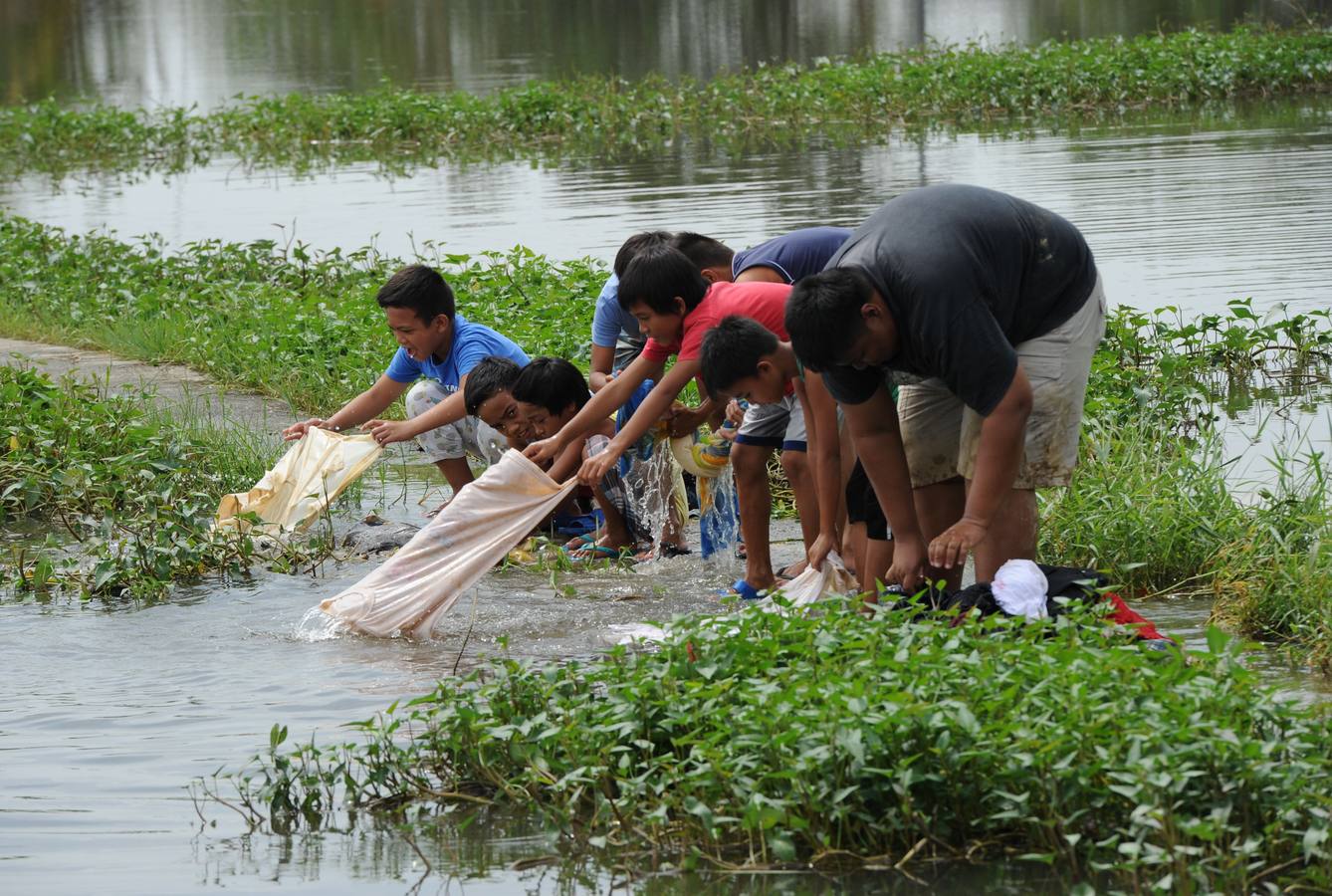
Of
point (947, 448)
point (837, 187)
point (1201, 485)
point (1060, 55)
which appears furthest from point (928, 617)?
point (1060, 55)

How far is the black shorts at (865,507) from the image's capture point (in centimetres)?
483

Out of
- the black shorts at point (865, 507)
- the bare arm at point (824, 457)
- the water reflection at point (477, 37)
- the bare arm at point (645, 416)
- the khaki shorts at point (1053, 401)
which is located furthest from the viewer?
Result: the water reflection at point (477, 37)

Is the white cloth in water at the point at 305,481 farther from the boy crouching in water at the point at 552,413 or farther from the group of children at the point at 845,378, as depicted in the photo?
the boy crouching in water at the point at 552,413

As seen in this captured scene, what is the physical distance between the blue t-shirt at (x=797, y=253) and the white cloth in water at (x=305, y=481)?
169 centimetres

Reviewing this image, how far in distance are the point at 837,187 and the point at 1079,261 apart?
11.3 metres

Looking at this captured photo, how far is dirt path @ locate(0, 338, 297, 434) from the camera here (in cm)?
823

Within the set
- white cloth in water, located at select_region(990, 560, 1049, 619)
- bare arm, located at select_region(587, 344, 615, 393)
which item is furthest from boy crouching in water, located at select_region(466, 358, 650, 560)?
white cloth in water, located at select_region(990, 560, 1049, 619)

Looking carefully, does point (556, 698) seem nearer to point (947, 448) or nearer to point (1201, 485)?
point (947, 448)

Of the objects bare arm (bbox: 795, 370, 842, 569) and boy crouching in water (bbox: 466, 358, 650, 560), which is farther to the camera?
boy crouching in water (bbox: 466, 358, 650, 560)

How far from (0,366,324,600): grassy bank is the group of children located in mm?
626

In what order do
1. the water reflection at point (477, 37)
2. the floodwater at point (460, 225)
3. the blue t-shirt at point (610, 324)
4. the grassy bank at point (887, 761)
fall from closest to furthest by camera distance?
1. the grassy bank at point (887, 761)
2. the floodwater at point (460, 225)
3. the blue t-shirt at point (610, 324)
4. the water reflection at point (477, 37)

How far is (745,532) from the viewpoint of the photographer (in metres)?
5.35

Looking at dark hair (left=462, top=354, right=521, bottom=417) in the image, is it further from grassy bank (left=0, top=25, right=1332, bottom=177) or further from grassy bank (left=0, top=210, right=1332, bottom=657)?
grassy bank (left=0, top=25, right=1332, bottom=177)

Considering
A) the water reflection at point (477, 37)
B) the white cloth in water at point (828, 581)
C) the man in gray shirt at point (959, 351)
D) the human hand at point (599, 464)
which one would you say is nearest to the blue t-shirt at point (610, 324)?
the human hand at point (599, 464)
